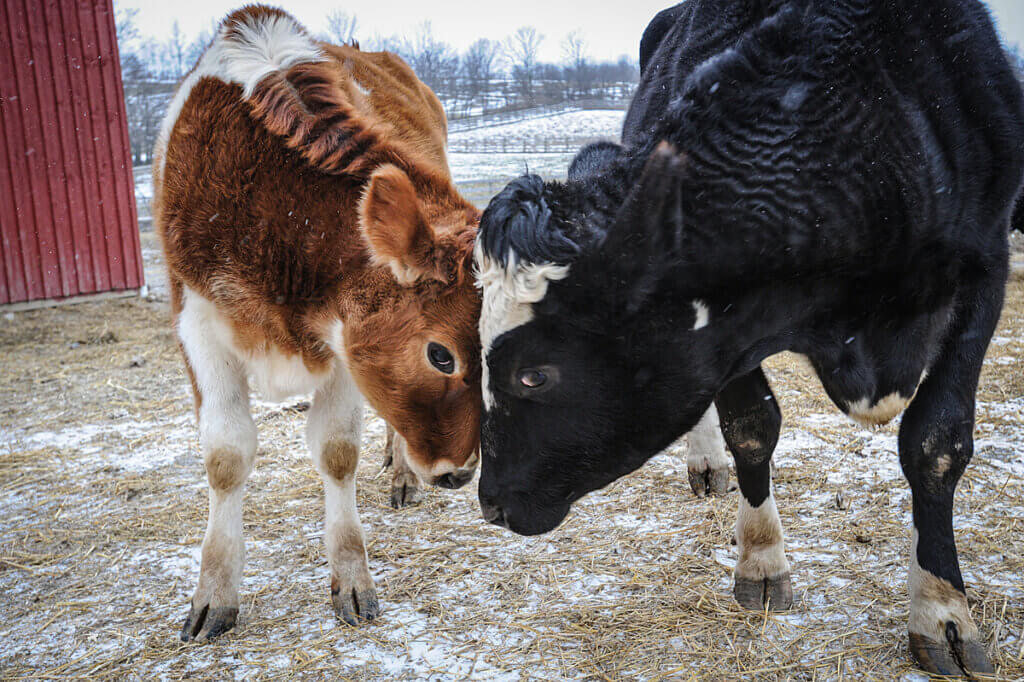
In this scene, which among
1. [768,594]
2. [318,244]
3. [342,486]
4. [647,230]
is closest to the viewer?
[647,230]

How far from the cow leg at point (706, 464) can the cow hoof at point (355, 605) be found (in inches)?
71.0

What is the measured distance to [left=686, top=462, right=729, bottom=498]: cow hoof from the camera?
3.85 m

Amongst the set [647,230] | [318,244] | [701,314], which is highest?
[647,230]

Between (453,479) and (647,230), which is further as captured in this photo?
(453,479)

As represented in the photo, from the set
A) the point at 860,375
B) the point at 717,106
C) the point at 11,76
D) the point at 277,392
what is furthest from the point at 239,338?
the point at 11,76

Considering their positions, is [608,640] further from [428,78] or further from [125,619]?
[428,78]

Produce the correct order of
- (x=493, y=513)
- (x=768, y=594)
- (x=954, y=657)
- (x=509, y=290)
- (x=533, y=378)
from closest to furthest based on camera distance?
(x=509, y=290)
(x=533, y=378)
(x=954, y=657)
(x=493, y=513)
(x=768, y=594)

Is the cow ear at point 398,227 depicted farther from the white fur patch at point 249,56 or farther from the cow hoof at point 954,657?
the cow hoof at point 954,657

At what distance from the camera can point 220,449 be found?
113 inches

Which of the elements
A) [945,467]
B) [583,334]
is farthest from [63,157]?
[945,467]

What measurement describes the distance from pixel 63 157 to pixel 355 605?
9.02 meters

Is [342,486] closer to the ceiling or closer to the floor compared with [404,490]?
closer to the ceiling

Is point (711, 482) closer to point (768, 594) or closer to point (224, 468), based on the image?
point (768, 594)

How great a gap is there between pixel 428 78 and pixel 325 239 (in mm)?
7147
